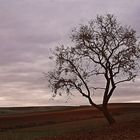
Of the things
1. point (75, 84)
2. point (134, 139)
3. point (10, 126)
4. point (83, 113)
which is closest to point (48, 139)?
point (134, 139)

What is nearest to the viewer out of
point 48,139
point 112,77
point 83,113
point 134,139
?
point 134,139

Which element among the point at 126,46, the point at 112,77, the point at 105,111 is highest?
the point at 126,46

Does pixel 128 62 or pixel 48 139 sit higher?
pixel 128 62

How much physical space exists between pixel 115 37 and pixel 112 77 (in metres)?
4.39

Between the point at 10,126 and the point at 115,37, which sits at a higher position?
the point at 115,37

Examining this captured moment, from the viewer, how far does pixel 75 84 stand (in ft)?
181

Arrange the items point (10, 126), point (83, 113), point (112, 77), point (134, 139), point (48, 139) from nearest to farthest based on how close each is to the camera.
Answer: point (134, 139), point (48, 139), point (112, 77), point (10, 126), point (83, 113)

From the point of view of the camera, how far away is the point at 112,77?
178 feet

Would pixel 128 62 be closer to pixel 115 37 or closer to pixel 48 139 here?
pixel 115 37

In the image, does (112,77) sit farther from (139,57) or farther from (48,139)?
(48,139)

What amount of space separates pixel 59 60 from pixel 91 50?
12.3 ft

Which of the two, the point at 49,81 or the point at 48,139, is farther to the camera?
the point at 49,81

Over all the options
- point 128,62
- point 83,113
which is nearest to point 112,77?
point 128,62

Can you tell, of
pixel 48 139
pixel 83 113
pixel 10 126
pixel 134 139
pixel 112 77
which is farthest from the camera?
pixel 83 113
